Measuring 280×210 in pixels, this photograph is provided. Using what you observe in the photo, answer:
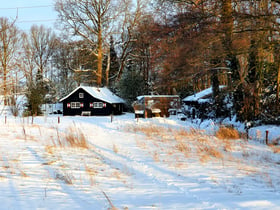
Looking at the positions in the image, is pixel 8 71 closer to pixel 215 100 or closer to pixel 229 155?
pixel 229 155

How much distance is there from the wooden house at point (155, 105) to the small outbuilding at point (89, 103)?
6389 mm

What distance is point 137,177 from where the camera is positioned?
5.75 m

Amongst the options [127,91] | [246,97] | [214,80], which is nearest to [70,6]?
[127,91]

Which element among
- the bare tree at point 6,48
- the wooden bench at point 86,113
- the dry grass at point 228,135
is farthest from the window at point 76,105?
the bare tree at point 6,48

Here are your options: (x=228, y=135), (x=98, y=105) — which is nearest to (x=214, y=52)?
(x=228, y=135)

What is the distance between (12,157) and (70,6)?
27.8 m

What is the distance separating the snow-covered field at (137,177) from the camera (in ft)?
13.2

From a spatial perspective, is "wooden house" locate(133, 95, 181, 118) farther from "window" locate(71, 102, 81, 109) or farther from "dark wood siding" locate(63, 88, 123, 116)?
"window" locate(71, 102, 81, 109)

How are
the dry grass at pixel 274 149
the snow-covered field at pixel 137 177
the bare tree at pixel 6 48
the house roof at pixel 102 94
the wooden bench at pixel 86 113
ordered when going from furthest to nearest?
the wooden bench at pixel 86 113 → the house roof at pixel 102 94 → the dry grass at pixel 274 149 → the bare tree at pixel 6 48 → the snow-covered field at pixel 137 177

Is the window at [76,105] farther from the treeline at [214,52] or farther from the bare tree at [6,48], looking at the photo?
the bare tree at [6,48]

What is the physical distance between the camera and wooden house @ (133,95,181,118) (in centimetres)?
2653

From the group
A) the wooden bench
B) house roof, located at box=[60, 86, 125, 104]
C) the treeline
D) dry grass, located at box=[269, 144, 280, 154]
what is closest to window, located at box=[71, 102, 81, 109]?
the wooden bench

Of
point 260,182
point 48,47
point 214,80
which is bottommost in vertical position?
point 260,182

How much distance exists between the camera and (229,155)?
8.09 metres
